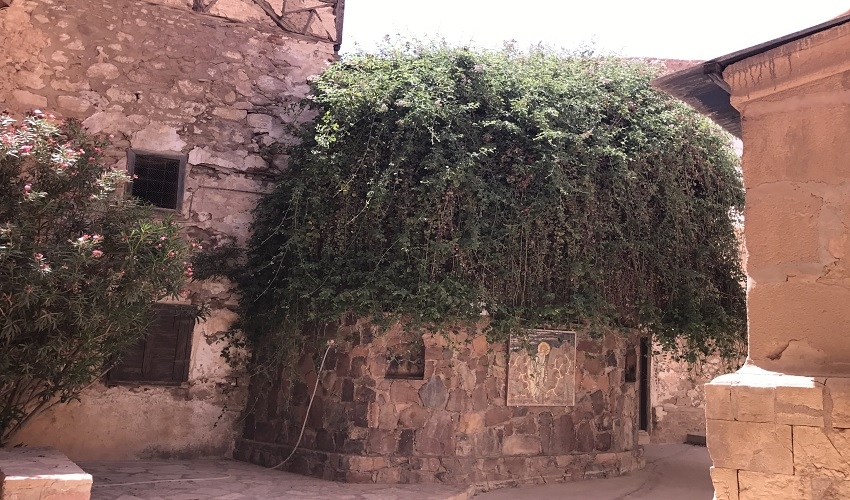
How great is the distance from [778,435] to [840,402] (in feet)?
0.89

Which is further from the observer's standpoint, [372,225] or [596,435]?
[596,435]

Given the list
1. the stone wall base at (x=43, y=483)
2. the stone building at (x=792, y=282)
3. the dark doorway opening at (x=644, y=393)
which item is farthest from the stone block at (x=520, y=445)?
the stone building at (x=792, y=282)

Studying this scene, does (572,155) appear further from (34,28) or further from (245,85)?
(34,28)

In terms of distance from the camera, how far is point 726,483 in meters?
3.05

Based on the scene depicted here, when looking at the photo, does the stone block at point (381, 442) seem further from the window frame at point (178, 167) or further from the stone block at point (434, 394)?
the window frame at point (178, 167)

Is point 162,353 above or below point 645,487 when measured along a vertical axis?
above

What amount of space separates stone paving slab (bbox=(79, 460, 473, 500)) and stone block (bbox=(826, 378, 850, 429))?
489cm

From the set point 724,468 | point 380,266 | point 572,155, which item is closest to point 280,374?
point 380,266

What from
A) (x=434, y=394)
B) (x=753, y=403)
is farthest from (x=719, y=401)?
(x=434, y=394)

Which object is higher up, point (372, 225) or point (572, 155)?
point (572, 155)

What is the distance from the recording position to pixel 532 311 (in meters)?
8.48

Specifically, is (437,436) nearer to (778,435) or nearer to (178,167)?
(178,167)

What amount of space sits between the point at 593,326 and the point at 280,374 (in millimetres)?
3832

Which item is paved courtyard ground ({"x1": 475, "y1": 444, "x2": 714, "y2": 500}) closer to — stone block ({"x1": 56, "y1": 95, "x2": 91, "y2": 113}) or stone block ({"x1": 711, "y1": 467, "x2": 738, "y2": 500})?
stone block ({"x1": 711, "y1": 467, "x2": 738, "y2": 500})
